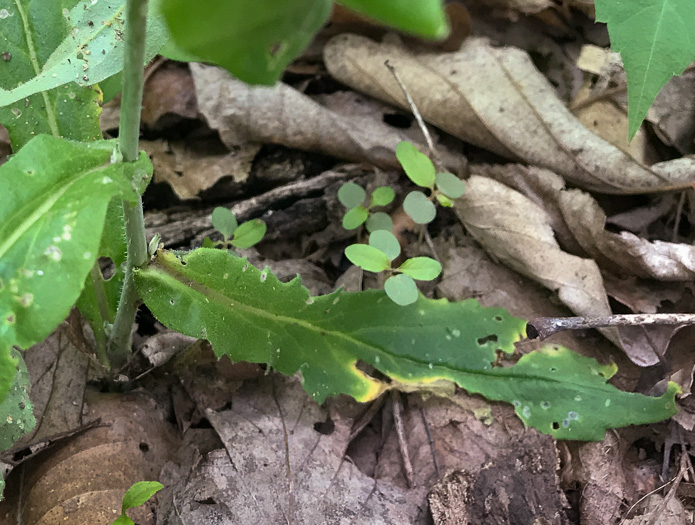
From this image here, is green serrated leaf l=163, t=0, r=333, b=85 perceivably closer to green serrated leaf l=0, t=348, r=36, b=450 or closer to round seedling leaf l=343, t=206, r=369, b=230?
green serrated leaf l=0, t=348, r=36, b=450

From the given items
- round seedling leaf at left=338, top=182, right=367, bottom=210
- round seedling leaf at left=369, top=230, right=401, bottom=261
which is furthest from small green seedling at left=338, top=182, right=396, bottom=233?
round seedling leaf at left=369, top=230, right=401, bottom=261

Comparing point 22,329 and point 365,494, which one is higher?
point 22,329

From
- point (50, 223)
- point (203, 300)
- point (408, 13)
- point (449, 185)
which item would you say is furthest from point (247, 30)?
point (449, 185)

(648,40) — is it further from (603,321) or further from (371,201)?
(371,201)

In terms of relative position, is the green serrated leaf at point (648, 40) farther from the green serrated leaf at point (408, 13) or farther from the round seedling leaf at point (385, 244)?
the green serrated leaf at point (408, 13)

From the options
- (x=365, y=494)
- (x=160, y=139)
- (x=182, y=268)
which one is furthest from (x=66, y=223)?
(x=160, y=139)

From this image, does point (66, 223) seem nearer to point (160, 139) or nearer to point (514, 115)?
point (160, 139)

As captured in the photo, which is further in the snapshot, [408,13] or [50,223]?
[50,223]
